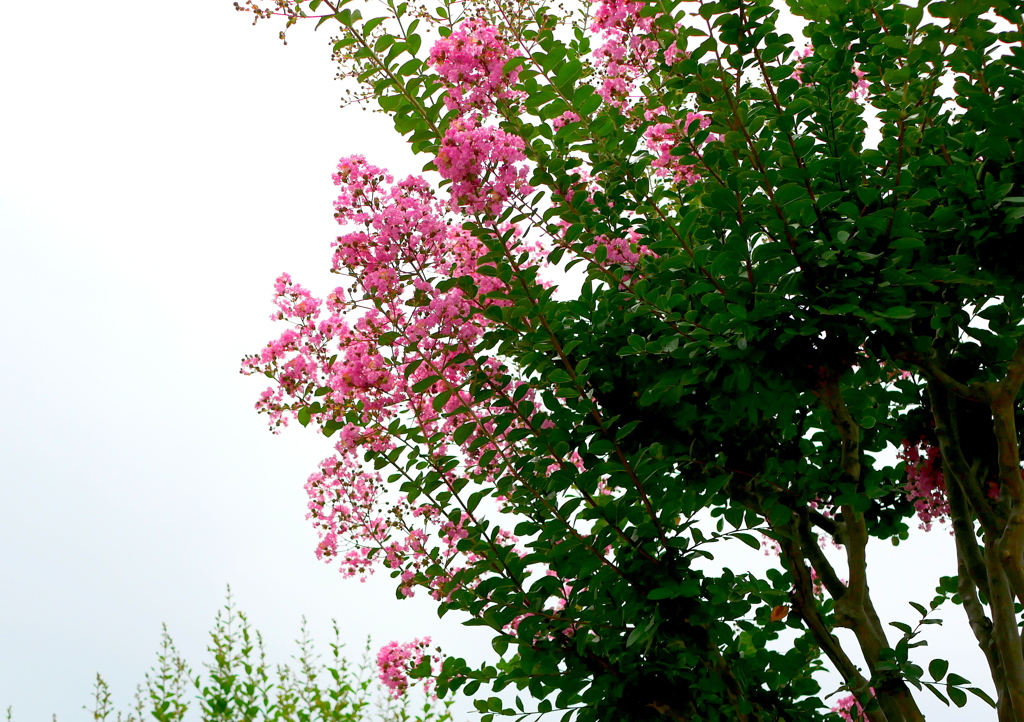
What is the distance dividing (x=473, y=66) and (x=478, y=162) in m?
0.39

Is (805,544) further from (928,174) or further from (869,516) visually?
(928,174)

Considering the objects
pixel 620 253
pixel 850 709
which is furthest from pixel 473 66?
pixel 850 709

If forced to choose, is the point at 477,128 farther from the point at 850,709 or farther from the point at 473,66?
the point at 850,709

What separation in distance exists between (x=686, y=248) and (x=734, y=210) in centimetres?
24

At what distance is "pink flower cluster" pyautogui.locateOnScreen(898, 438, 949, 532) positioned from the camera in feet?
13.4

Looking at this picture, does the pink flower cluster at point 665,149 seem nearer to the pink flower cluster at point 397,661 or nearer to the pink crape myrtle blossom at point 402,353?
the pink crape myrtle blossom at point 402,353

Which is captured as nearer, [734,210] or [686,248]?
[734,210]

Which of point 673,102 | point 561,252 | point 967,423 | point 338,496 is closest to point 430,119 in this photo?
point 561,252

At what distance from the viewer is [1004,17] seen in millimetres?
3064

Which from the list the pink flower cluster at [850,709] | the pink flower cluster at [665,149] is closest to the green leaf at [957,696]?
the pink flower cluster at [850,709]

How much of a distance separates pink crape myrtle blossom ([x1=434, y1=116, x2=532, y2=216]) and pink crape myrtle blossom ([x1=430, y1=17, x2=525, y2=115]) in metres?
0.14

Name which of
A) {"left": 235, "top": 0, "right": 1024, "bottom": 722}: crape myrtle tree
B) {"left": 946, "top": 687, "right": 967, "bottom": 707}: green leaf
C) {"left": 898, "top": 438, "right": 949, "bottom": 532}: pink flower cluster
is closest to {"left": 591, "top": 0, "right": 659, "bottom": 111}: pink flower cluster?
{"left": 235, "top": 0, "right": 1024, "bottom": 722}: crape myrtle tree

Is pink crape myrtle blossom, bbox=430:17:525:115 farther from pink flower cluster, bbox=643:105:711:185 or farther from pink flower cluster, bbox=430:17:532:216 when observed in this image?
pink flower cluster, bbox=643:105:711:185

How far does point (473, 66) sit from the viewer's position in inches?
116
